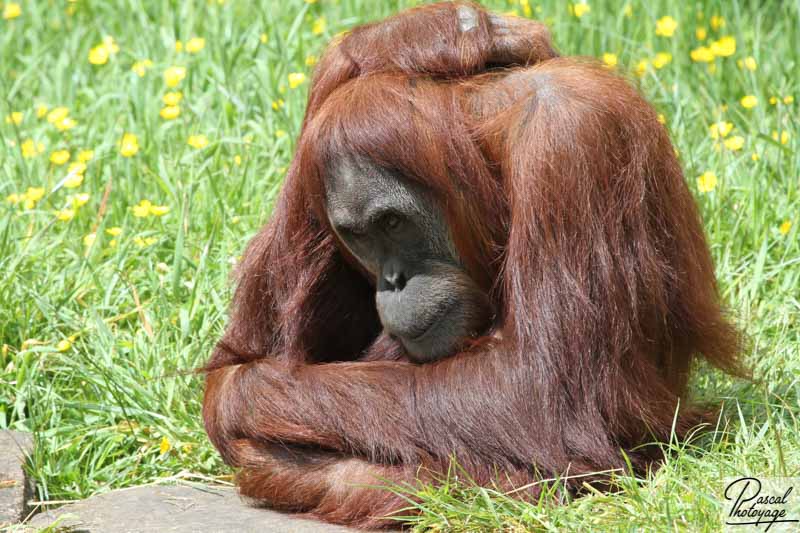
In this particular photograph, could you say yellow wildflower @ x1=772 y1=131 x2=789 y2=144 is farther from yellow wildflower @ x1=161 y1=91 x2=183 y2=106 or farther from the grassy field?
yellow wildflower @ x1=161 y1=91 x2=183 y2=106

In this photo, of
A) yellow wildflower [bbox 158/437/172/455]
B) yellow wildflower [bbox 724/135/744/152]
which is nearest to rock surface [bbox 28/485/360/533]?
yellow wildflower [bbox 158/437/172/455]

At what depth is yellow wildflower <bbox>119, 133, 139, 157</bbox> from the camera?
208 inches

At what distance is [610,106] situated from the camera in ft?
10.9

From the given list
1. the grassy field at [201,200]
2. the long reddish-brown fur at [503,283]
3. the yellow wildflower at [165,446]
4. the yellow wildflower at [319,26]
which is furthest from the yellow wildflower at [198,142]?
the long reddish-brown fur at [503,283]

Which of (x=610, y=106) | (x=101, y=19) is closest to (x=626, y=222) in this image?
(x=610, y=106)

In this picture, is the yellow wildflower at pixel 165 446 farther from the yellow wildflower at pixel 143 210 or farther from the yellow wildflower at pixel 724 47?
the yellow wildflower at pixel 724 47

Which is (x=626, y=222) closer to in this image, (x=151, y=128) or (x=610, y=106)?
(x=610, y=106)

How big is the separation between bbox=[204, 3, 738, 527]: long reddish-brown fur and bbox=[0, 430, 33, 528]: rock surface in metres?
0.64

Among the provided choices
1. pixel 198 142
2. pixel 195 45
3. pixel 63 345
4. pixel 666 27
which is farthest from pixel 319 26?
pixel 63 345

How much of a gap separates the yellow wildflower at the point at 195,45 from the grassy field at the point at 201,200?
0.05 feet

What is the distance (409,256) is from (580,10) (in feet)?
9.36

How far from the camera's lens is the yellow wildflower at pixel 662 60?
5835 millimetres

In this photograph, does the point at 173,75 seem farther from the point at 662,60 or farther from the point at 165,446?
the point at 662,60
